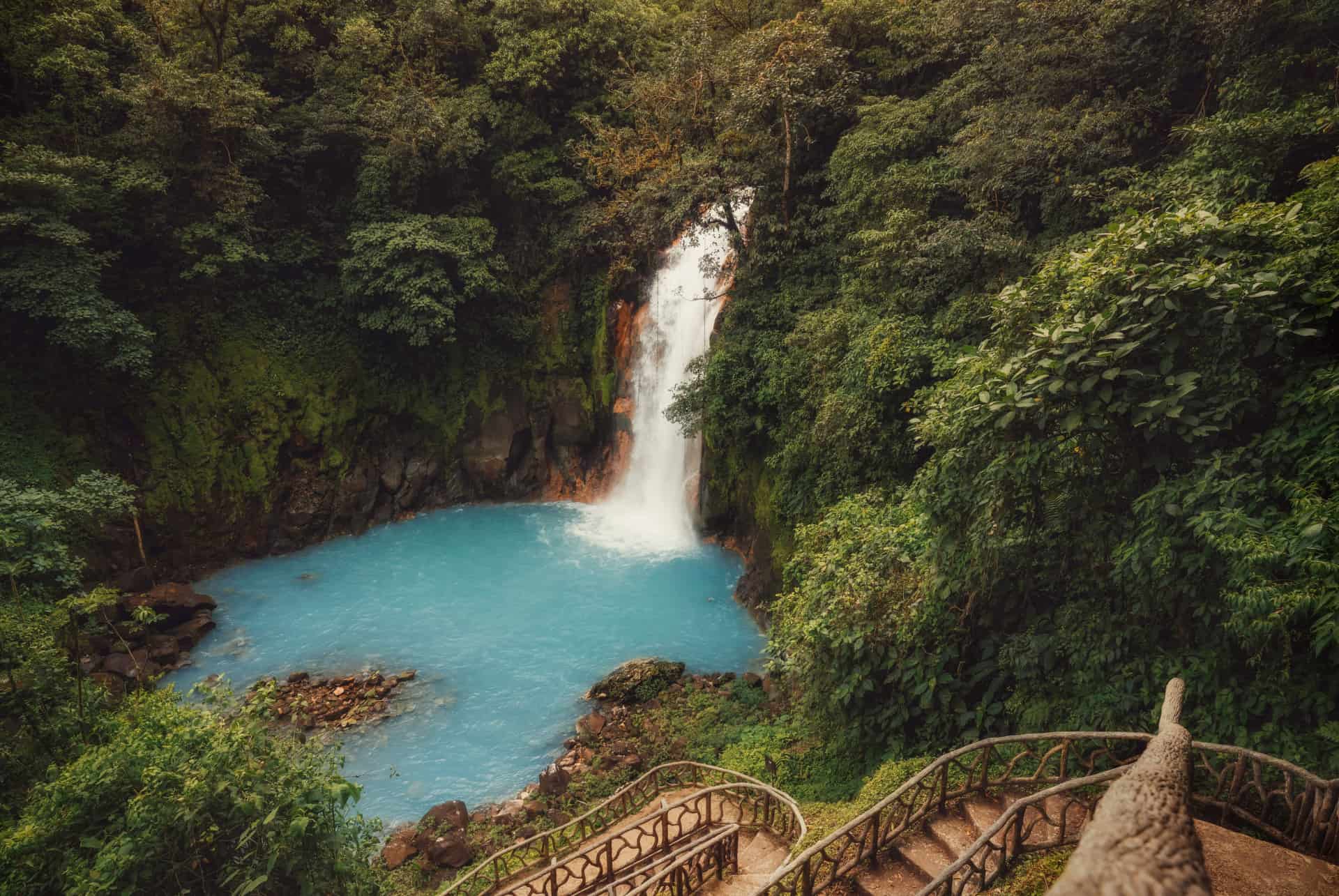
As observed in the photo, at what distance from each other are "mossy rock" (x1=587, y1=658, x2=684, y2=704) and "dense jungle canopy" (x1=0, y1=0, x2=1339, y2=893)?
3.03 m

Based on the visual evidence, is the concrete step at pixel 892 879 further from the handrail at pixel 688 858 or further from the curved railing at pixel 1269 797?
the curved railing at pixel 1269 797

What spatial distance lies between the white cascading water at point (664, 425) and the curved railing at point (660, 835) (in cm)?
979

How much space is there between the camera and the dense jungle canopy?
555 cm

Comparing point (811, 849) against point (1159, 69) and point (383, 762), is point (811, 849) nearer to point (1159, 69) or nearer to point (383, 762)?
point (383, 762)

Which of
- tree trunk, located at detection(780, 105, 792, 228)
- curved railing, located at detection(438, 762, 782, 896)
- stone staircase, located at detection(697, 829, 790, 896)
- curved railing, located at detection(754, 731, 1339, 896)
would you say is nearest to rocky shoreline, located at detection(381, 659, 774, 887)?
curved railing, located at detection(438, 762, 782, 896)

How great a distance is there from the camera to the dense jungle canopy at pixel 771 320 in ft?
18.2

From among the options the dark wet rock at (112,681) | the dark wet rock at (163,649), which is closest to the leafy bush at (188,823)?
the dark wet rock at (112,681)

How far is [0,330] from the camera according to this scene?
1497 cm

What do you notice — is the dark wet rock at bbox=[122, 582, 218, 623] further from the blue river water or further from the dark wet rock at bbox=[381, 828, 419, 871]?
the dark wet rock at bbox=[381, 828, 419, 871]

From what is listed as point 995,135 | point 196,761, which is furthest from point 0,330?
point 995,135

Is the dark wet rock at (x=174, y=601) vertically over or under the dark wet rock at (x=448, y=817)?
over

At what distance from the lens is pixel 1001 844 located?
4.91 m

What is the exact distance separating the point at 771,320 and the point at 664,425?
5.78 m

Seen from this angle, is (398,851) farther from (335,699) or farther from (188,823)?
(335,699)
